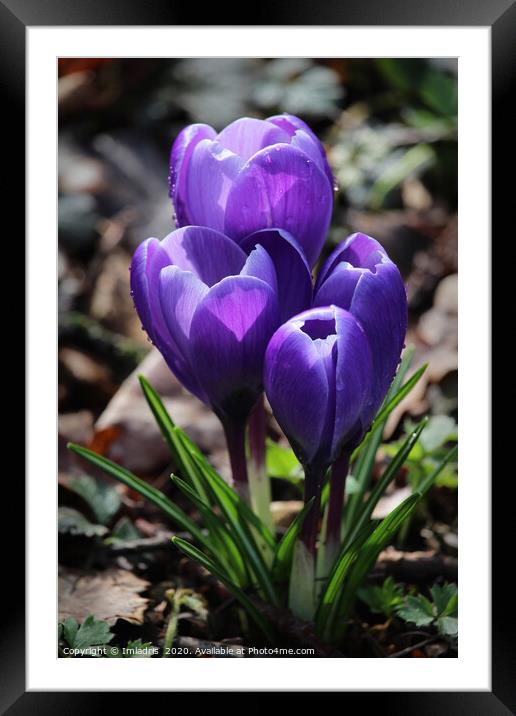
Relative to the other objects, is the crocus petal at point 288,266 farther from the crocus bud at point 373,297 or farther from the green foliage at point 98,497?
the green foliage at point 98,497

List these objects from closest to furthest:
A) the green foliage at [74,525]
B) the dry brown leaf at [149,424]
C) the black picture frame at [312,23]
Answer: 1. the black picture frame at [312,23]
2. the green foliage at [74,525]
3. the dry brown leaf at [149,424]

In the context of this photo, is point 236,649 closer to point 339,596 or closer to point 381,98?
point 339,596

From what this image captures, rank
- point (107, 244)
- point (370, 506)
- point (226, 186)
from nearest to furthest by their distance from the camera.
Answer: point (226, 186), point (370, 506), point (107, 244)

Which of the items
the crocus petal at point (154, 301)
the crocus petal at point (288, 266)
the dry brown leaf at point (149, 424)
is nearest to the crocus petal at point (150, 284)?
the crocus petal at point (154, 301)

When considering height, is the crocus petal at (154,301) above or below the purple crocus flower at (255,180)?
below

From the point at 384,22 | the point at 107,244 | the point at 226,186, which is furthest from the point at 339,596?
the point at 107,244

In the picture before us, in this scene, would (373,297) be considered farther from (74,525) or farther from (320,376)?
(74,525)
